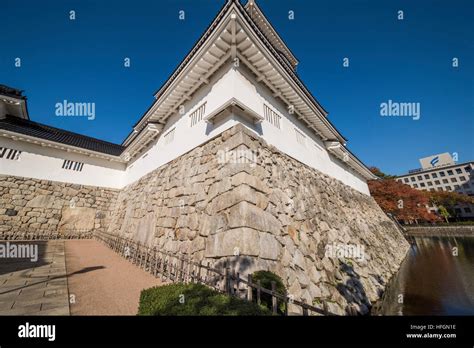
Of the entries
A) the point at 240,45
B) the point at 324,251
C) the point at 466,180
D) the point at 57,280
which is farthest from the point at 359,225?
the point at 466,180

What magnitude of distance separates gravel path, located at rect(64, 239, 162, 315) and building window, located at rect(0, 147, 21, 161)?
8.80m

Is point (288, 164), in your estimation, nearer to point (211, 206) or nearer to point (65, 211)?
point (211, 206)

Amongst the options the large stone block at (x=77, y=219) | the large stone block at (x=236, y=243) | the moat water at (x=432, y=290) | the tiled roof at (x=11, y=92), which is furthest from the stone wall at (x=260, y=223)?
the tiled roof at (x=11, y=92)

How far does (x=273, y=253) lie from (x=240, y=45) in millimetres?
6488

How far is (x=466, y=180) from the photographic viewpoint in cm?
4859

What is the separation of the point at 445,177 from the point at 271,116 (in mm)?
69816

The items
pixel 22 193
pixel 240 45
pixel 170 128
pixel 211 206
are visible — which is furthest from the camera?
pixel 22 193

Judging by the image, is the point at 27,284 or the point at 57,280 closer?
the point at 27,284

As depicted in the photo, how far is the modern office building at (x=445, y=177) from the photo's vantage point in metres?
47.5

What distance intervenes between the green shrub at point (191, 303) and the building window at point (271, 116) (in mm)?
6344

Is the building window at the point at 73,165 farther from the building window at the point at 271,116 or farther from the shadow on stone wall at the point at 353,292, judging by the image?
the shadow on stone wall at the point at 353,292

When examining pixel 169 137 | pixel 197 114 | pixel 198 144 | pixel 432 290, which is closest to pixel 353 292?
pixel 432 290

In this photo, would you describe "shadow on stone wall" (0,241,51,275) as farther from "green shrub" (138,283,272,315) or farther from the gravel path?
"green shrub" (138,283,272,315)

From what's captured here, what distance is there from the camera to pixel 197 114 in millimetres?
7934
